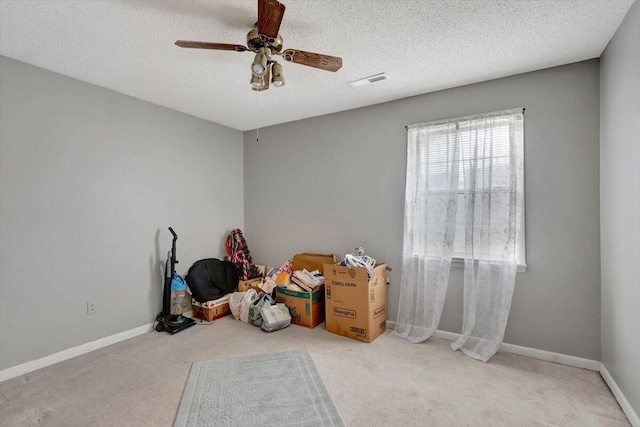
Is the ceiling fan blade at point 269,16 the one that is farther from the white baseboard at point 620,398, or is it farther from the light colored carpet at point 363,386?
the white baseboard at point 620,398

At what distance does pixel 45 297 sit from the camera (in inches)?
105

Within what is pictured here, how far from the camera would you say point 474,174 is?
290 centimetres

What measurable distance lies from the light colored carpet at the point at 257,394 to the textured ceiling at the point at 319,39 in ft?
8.24

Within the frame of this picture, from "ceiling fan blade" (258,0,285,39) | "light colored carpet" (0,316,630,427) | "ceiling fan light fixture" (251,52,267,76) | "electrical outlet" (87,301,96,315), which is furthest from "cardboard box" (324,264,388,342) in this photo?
"electrical outlet" (87,301,96,315)

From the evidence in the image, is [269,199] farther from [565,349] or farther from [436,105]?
[565,349]

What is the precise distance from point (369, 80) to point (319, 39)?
829 millimetres

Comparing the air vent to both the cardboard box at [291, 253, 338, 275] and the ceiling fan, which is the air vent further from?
the cardboard box at [291, 253, 338, 275]

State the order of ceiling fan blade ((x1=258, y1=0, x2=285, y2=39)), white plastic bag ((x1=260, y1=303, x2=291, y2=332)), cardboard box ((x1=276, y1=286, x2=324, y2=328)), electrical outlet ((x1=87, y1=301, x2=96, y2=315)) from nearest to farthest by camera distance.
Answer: ceiling fan blade ((x1=258, y1=0, x2=285, y2=39)) < electrical outlet ((x1=87, y1=301, x2=96, y2=315)) < white plastic bag ((x1=260, y1=303, x2=291, y2=332)) < cardboard box ((x1=276, y1=286, x2=324, y2=328))

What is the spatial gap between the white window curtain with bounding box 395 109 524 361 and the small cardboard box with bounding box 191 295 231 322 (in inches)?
81.5

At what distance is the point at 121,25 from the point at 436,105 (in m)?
2.77

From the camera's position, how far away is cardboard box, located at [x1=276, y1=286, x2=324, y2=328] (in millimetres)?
3461

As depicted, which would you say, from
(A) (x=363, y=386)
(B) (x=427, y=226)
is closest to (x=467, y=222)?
(B) (x=427, y=226)

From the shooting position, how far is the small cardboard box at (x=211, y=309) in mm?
3652

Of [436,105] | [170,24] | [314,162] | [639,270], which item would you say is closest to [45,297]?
[170,24]
